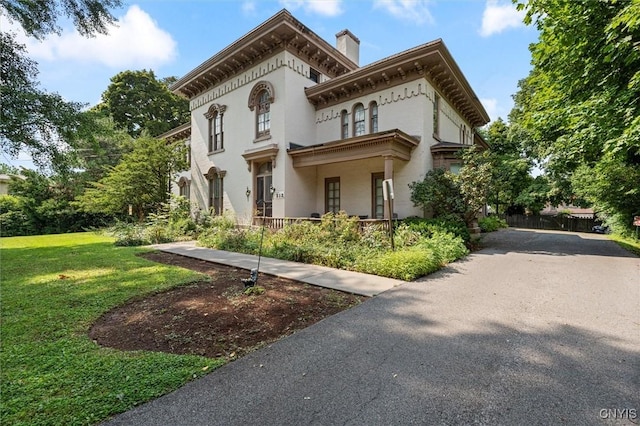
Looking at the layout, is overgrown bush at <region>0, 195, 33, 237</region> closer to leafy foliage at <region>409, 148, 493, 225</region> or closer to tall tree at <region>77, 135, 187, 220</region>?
tall tree at <region>77, 135, 187, 220</region>

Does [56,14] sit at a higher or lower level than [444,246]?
higher

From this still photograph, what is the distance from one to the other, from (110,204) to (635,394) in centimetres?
2234

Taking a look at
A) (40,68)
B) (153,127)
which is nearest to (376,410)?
(40,68)

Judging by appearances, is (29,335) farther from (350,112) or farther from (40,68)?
(350,112)

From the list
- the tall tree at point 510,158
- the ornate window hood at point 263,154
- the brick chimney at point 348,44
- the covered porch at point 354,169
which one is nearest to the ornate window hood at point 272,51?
the brick chimney at point 348,44

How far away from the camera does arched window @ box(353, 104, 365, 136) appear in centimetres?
1252

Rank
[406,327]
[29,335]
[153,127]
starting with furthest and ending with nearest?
[153,127]
[406,327]
[29,335]

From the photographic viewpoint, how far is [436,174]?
10453 mm

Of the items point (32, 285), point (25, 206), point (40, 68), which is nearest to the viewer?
point (32, 285)

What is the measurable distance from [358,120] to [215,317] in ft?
35.3

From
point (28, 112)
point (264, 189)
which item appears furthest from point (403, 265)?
point (28, 112)

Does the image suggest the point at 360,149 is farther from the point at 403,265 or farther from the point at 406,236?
the point at 403,265

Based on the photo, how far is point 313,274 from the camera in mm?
6621

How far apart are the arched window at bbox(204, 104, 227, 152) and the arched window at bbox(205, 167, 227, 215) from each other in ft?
4.31
